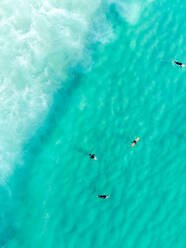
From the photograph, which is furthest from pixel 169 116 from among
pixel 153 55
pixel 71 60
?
pixel 71 60

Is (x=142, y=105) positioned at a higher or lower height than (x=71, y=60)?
lower

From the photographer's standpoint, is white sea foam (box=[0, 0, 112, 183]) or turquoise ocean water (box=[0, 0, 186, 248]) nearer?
turquoise ocean water (box=[0, 0, 186, 248])

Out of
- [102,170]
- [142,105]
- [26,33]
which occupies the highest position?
[26,33]

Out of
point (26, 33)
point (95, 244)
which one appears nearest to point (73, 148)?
point (95, 244)

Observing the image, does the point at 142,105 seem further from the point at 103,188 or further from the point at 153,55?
the point at 103,188
